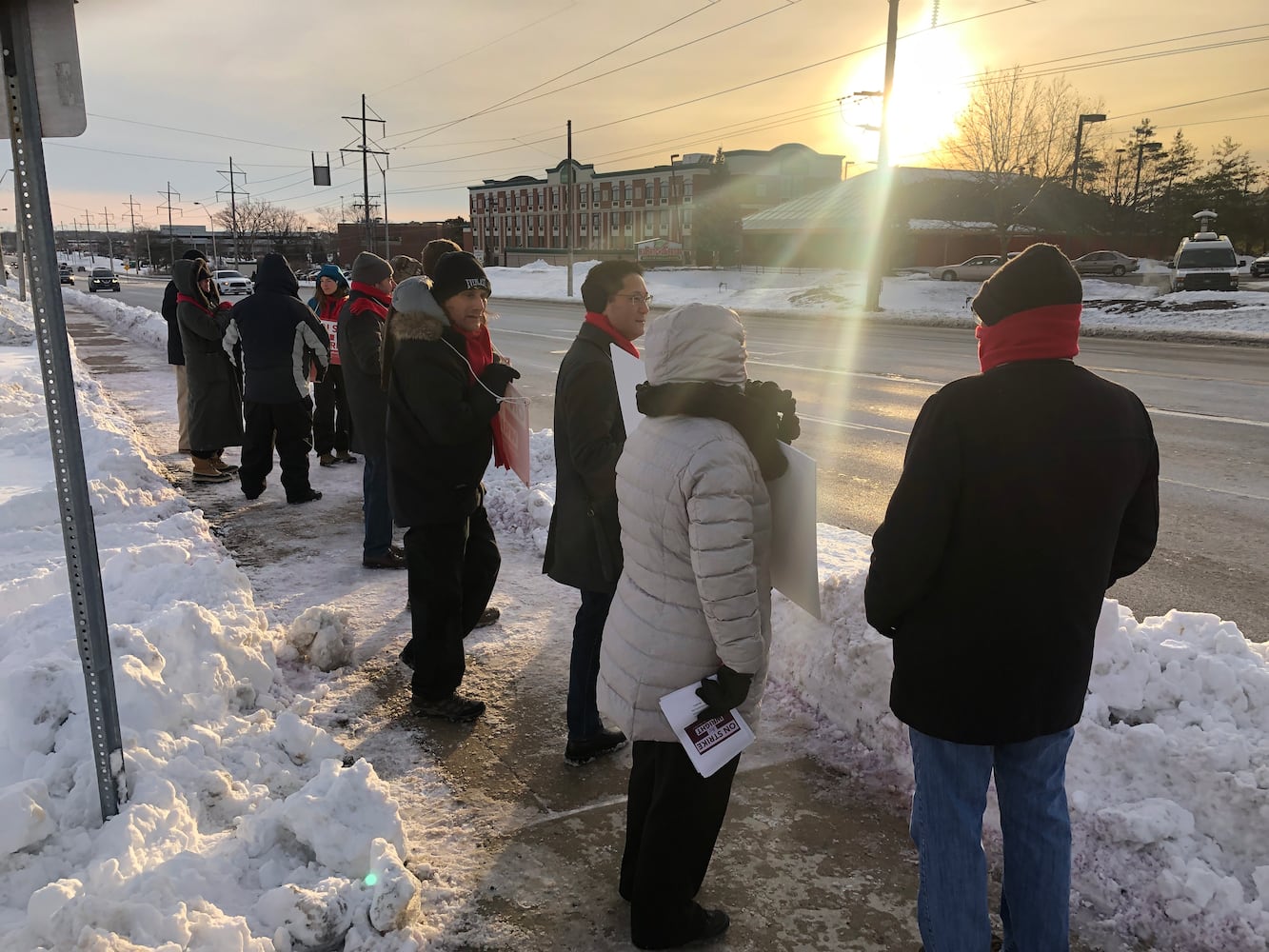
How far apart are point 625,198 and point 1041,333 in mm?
98825

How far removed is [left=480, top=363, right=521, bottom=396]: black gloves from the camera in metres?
3.94

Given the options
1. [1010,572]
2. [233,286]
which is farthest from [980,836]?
[233,286]

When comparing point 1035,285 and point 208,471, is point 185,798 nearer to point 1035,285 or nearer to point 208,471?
point 1035,285

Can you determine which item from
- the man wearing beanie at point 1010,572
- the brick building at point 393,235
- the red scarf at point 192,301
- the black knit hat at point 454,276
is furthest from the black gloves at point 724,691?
the brick building at point 393,235

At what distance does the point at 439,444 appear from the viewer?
381cm

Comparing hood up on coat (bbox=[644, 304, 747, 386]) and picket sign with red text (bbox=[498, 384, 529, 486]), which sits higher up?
hood up on coat (bbox=[644, 304, 747, 386])

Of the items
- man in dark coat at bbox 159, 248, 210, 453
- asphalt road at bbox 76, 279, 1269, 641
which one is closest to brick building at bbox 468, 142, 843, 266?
asphalt road at bbox 76, 279, 1269, 641

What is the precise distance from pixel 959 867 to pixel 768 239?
5791 centimetres

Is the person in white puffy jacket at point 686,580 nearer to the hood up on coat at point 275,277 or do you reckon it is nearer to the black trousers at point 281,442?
the black trousers at point 281,442

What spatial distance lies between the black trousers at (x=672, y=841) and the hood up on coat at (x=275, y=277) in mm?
5840

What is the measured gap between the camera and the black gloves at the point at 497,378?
3.94 meters

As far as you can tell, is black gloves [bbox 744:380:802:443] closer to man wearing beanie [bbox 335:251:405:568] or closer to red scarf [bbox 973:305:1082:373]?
red scarf [bbox 973:305:1082:373]

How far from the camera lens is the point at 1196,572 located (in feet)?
19.1

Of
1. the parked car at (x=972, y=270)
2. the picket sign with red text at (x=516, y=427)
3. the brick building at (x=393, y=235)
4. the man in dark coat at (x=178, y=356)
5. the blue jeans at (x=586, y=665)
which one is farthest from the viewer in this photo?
the brick building at (x=393, y=235)
